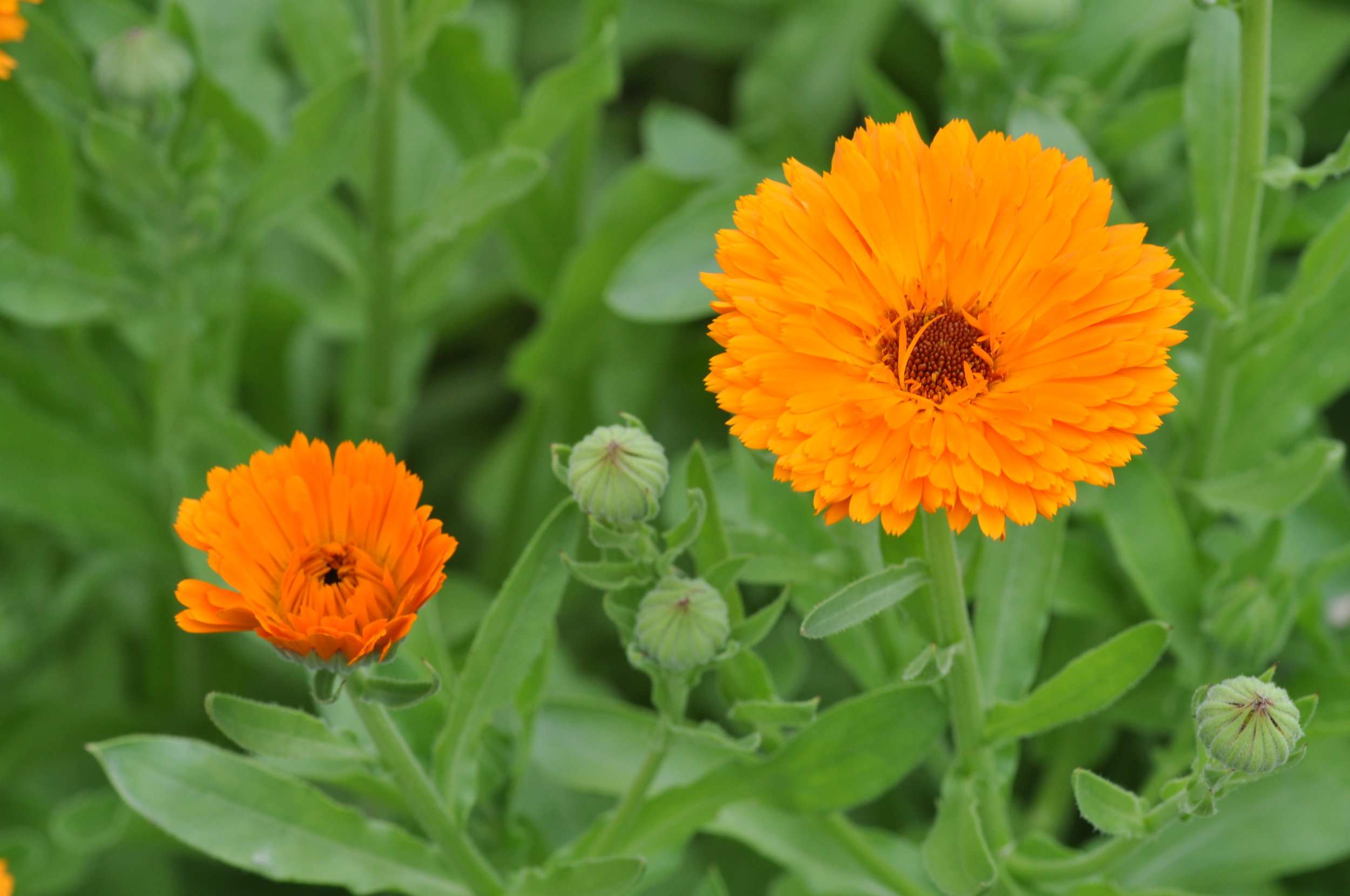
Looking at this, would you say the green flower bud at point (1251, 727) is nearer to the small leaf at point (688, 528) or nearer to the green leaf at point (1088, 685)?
the green leaf at point (1088, 685)

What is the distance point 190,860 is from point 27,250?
3.06 ft

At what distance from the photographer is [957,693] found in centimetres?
120

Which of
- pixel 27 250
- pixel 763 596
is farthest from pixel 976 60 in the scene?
pixel 27 250

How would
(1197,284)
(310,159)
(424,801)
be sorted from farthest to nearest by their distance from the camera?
(310,159) < (1197,284) < (424,801)

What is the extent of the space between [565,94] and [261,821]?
94 centimetres

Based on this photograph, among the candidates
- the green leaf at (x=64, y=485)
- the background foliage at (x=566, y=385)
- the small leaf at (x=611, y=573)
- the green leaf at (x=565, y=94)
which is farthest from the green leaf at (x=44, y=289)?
the small leaf at (x=611, y=573)

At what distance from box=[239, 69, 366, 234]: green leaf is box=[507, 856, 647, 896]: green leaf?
2.89 ft

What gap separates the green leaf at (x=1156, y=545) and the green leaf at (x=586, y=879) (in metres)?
0.66

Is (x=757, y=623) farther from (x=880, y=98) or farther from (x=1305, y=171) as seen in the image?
(x=880, y=98)

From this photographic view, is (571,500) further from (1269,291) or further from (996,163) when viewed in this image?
(1269,291)

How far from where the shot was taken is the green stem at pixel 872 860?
4.62 feet

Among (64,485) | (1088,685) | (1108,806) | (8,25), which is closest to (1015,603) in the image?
(1088,685)

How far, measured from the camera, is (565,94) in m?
1.71

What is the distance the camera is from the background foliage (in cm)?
149
